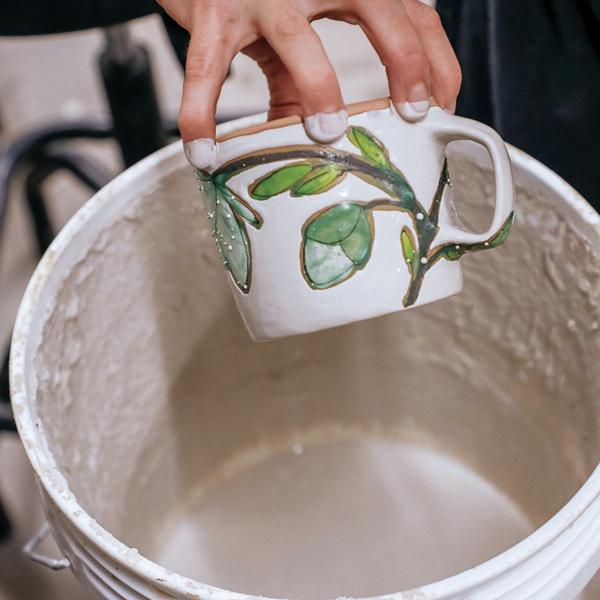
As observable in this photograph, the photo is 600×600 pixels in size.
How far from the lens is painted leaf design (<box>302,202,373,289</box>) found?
358 millimetres

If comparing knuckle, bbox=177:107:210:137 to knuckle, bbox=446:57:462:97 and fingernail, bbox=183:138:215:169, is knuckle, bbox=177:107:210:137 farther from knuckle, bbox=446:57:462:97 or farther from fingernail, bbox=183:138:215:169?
knuckle, bbox=446:57:462:97

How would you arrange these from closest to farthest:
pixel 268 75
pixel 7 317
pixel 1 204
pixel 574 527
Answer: pixel 574 527 → pixel 268 75 → pixel 1 204 → pixel 7 317

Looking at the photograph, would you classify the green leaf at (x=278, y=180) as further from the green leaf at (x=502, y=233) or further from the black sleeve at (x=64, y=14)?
the black sleeve at (x=64, y=14)

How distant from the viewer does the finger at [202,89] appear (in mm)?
342

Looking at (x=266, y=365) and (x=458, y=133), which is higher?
(x=458, y=133)

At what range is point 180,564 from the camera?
64 centimetres

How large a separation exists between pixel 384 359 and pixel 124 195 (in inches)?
11.5

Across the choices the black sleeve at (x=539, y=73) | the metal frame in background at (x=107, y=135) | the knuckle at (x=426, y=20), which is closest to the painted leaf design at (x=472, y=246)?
the knuckle at (x=426, y=20)

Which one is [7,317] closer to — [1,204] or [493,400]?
[1,204]

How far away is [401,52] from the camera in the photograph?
336 mm

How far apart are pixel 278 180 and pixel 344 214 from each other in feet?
0.12

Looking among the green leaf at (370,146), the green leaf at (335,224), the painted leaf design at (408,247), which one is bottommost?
the painted leaf design at (408,247)

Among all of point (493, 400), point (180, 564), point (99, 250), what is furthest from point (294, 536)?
point (99, 250)

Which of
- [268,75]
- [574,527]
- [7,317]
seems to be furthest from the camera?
[7,317]
